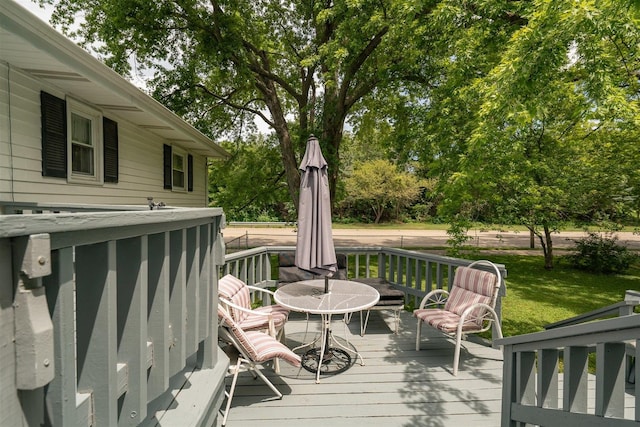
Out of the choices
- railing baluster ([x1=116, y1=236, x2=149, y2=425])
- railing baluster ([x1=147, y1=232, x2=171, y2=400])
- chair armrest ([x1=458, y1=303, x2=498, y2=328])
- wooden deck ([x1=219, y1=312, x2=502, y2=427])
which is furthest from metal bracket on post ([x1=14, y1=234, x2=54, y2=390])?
chair armrest ([x1=458, y1=303, x2=498, y2=328])

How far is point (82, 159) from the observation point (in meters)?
5.69

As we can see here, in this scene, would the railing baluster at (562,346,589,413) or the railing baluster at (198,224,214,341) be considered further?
the railing baluster at (198,224,214,341)

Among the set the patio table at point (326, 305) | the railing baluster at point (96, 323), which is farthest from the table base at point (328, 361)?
the railing baluster at point (96, 323)

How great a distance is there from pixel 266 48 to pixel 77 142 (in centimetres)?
577

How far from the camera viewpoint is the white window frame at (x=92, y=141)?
17.2 feet

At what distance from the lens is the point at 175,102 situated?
9750 mm

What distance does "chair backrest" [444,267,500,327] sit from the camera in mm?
4109

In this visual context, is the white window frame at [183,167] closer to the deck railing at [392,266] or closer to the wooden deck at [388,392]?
the deck railing at [392,266]

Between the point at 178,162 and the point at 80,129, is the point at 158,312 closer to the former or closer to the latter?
the point at 80,129

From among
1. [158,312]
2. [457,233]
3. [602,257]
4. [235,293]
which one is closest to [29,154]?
[235,293]

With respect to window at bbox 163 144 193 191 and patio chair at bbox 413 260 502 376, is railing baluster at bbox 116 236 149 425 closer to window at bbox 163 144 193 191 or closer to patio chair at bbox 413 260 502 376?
patio chair at bbox 413 260 502 376

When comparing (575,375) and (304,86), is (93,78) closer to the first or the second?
(575,375)

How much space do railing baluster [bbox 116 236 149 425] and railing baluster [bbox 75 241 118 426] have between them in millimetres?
172

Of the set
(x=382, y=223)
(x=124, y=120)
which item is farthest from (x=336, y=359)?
(x=382, y=223)
